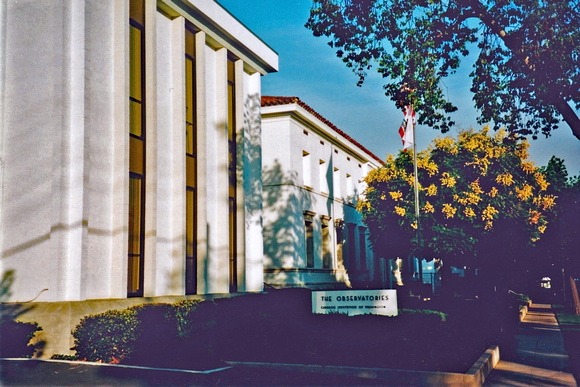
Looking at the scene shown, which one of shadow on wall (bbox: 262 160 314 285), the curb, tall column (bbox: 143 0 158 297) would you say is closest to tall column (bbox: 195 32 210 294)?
tall column (bbox: 143 0 158 297)

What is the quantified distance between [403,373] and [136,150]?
367 inches

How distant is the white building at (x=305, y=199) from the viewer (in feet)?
95.3

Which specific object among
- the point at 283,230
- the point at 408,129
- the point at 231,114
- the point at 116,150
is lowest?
the point at 283,230

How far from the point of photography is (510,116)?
46.6ft

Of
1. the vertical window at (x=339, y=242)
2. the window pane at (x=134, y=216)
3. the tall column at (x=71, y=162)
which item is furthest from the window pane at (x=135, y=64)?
the vertical window at (x=339, y=242)

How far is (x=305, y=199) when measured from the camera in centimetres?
3080

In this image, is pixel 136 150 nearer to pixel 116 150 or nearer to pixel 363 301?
pixel 116 150

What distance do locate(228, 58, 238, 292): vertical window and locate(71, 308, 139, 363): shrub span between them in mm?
9433

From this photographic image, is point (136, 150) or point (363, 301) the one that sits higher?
point (136, 150)

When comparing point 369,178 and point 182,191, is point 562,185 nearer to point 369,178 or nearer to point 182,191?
point 369,178

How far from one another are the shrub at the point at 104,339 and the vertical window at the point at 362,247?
2773cm

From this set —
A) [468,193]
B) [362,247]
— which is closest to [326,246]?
[362,247]

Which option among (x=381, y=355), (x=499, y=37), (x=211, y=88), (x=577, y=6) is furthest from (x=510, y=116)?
(x=211, y=88)

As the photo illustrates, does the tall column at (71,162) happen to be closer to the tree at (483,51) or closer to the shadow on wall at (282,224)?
the tree at (483,51)
